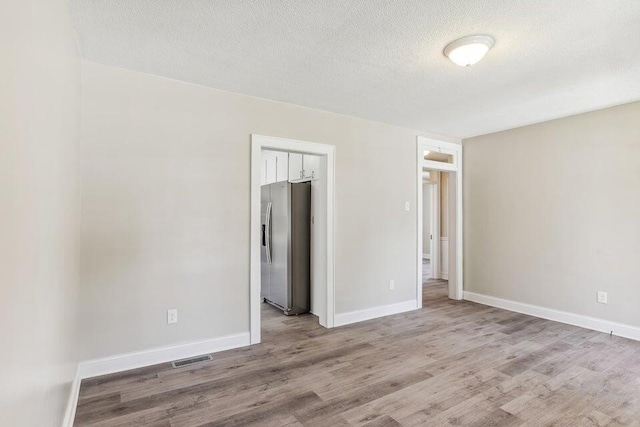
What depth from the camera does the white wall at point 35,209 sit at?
0.93 meters

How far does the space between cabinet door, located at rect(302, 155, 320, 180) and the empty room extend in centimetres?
8

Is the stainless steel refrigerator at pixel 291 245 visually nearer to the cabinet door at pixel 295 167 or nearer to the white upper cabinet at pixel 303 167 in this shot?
the white upper cabinet at pixel 303 167

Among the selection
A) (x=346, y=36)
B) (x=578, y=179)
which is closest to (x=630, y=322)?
(x=578, y=179)

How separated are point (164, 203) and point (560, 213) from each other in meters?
4.51

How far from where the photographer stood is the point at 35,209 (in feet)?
4.15

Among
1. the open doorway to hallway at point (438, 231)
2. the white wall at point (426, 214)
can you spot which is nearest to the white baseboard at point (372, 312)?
the open doorway to hallway at point (438, 231)

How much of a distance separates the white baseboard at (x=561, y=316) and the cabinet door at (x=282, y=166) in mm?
3360

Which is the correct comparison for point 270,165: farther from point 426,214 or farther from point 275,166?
point 426,214

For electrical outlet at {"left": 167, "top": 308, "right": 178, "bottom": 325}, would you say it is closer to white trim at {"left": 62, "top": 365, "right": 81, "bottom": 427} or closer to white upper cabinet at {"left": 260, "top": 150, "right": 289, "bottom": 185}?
white trim at {"left": 62, "top": 365, "right": 81, "bottom": 427}

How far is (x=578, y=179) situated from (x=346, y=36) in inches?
137

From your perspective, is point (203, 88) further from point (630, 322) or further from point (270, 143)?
point (630, 322)

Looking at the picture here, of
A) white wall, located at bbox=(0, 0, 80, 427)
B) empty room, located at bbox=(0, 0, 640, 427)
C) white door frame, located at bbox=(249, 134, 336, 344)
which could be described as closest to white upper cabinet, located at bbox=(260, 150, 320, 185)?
empty room, located at bbox=(0, 0, 640, 427)

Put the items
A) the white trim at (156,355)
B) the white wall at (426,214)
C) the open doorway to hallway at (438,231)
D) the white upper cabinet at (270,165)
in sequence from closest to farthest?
the white trim at (156,355) < the white upper cabinet at (270,165) < the open doorway to hallway at (438,231) < the white wall at (426,214)

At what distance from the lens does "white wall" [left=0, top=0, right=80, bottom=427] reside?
93 cm
